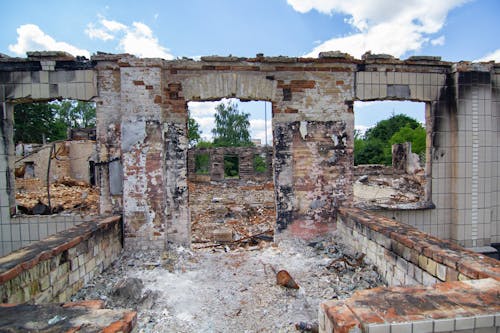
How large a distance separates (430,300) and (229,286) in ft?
8.08

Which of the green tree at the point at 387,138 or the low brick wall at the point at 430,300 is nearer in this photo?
the low brick wall at the point at 430,300

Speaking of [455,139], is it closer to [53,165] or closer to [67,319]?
[67,319]

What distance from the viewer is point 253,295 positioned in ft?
12.3

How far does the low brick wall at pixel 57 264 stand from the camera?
2.76 metres

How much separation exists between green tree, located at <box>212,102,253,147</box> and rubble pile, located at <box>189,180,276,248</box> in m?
17.8

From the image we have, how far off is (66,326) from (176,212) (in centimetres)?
335

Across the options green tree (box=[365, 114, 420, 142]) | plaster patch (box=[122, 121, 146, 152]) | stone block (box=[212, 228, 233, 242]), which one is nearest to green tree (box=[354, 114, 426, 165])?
green tree (box=[365, 114, 420, 142])

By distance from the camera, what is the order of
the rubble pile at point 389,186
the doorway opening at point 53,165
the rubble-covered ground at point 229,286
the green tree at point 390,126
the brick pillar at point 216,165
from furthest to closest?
the green tree at point 390,126, the brick pillar at point 216,165, the rubble pile at point 389,186, the doorway opening at point 53,165, the rubble-covered ground at point 229,286

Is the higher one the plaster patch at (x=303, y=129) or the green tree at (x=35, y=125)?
the green tree at (x=35, y=125)

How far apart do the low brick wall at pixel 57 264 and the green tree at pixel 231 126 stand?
92.8 ft

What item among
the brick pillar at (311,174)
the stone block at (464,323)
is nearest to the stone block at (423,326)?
the stone block at (464,323)

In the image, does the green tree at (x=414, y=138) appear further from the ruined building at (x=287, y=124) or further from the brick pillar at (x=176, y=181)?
the brick pillar at (x=176, y=181)

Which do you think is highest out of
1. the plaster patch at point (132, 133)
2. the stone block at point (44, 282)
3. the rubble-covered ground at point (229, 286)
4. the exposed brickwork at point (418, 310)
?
the plaster patch at point (132, 133)

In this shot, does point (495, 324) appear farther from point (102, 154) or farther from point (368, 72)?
point (102, 154)
